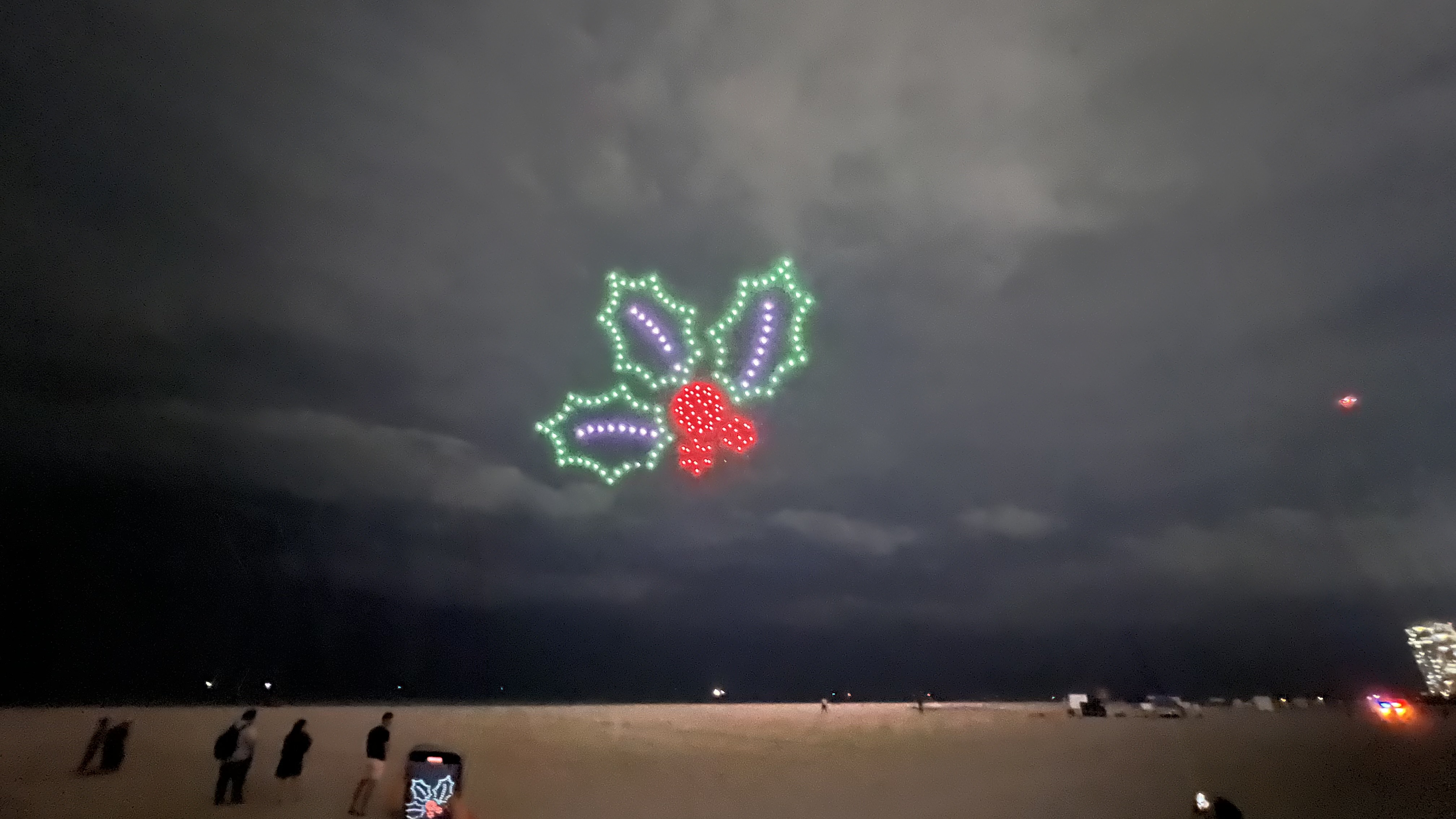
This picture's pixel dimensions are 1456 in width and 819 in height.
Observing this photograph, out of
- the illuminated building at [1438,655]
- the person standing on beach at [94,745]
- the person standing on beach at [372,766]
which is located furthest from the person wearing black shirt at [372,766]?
the illuminated building at [1438,655]

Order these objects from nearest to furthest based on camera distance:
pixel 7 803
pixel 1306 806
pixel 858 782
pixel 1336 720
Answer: pixel 7 803 < pixel 1306 806 < pixel 858 782 < pixel 1336 720

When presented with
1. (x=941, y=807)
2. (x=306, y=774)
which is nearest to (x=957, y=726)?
(x=941, y=807)

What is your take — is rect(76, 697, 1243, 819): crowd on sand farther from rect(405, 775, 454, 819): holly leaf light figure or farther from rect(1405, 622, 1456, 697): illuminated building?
rect(1405, 622, 1456, 697): illuminated building

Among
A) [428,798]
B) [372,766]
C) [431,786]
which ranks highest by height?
[372,766]

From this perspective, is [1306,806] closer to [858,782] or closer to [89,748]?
[858,782]

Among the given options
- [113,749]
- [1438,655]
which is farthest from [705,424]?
[1438,655]

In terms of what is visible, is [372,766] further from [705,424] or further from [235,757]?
[705,424]

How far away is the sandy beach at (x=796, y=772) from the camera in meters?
13.5

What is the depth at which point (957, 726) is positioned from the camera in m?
39.7

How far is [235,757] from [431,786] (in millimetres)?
5833

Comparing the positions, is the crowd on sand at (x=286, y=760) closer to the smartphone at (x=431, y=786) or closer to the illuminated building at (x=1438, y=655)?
the smartphone at (x=431, y=786)

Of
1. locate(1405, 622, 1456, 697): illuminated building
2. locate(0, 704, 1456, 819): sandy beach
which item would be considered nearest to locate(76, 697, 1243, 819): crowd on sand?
locate(0, 704, 1456, 819): sandy beach

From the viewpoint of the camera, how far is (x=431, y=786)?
9523 mm

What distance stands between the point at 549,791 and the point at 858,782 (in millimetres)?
6624
